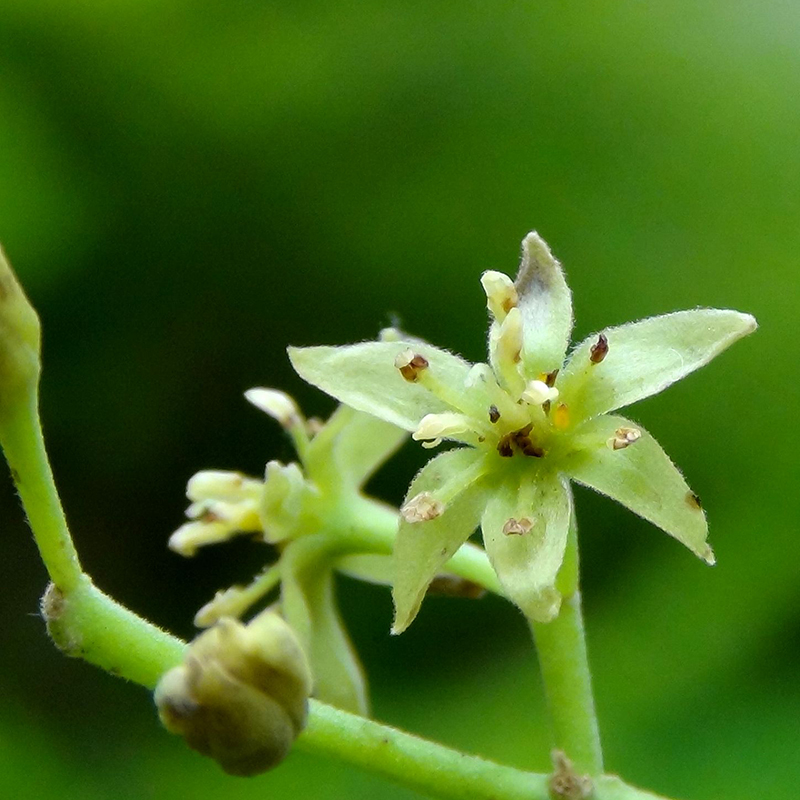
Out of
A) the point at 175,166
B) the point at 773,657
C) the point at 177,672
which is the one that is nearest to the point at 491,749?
the point at 773,657

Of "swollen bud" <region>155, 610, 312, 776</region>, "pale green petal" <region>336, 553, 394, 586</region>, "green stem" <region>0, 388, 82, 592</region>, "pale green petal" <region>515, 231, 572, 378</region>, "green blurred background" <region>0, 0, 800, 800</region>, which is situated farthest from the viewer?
"green blurred background" <region>0, 0, 800, 800</region>

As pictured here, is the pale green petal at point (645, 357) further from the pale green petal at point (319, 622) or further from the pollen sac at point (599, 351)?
the pale green petal at point (319, 622)

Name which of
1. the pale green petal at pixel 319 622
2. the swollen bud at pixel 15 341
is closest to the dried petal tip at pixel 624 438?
the pale green petal at pixel 319 622

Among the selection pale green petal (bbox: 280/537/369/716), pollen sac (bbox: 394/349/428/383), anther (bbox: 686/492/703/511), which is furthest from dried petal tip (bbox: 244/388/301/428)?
anther (bbox: 686/492/703/511)

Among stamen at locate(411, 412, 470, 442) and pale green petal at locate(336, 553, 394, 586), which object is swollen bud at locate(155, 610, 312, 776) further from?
pale green petal at locate(336, 553, 394, 586)

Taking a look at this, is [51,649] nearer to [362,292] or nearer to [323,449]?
[362,292]

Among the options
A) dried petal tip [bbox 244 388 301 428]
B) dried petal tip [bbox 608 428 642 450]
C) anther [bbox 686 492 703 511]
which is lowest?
dried petal tip [bbox 244 388 301 428]

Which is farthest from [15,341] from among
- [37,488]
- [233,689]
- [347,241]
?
[347,241]
